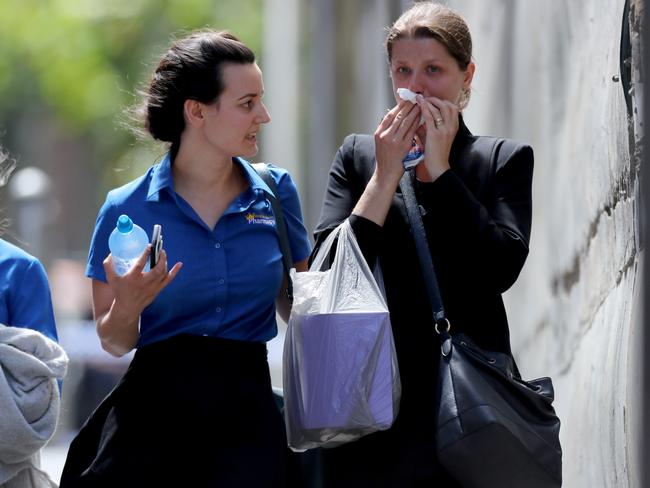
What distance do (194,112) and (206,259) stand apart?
451 millimetres

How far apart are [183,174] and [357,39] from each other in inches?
275

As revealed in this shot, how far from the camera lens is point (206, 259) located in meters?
3.79

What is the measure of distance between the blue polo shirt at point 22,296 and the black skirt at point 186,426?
0.34 metres

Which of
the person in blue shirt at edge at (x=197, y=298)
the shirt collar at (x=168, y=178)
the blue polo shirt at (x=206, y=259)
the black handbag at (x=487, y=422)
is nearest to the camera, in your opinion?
the black handbag at (x=487, y=422)

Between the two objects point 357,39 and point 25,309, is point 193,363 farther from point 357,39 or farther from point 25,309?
point 357,39

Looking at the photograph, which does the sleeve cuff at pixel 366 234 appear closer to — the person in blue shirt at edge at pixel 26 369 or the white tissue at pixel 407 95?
the white tissue at pixel 407 95

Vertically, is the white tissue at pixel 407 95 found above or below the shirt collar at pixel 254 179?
above

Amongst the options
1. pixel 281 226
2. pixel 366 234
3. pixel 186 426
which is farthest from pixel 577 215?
pixel 186 426

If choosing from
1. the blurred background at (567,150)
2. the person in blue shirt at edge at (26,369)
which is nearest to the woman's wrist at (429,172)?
the blurred background at (567,150)

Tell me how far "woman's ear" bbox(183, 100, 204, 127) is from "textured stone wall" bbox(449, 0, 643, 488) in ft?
3.98

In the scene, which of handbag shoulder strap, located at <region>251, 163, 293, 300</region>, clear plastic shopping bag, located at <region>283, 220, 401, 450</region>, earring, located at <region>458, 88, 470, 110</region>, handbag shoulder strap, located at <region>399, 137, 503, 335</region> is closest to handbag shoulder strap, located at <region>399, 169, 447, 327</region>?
handbag shoulder strap, located at <region>399, 137, 503, 335</region>

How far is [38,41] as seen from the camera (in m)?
22.7

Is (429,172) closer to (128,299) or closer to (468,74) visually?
(468,74)

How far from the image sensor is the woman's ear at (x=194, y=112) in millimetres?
3926
